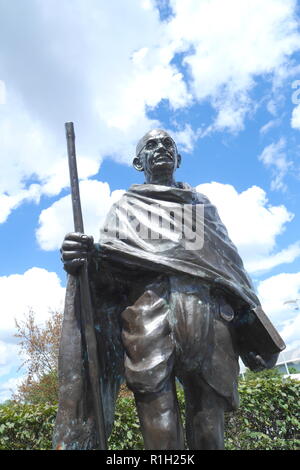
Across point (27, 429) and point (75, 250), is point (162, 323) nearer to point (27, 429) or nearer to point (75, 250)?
point (75, 250)

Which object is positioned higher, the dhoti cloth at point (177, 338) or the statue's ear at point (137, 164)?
the statue's ear at point (137, 164)

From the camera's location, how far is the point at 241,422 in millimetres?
6691

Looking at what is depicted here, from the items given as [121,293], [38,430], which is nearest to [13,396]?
[38,430]

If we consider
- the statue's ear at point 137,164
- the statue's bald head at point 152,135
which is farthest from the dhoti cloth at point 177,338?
the statue's bald head at point 152,135

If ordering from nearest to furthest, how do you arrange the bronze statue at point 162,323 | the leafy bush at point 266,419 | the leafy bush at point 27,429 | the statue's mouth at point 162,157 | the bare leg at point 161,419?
the bare leg at point 161,419 < the bronze statue at point 162,323 < the statue's mouth at point 162,157 < the leafy bush at point 27,429 < the leafy bush at point 266,419

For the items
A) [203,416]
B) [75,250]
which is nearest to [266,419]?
[203,416]

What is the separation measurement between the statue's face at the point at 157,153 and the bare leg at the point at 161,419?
5.38 ft

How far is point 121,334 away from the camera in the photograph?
3121 mm

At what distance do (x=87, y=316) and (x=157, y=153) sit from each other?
144 centimetres

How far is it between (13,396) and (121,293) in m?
17.9

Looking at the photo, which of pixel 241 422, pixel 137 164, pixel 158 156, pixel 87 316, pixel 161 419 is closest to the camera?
pixel 161 419

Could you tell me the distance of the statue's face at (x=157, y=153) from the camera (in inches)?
142

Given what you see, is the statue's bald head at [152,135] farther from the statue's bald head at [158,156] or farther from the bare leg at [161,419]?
the bare leg at [161,419]

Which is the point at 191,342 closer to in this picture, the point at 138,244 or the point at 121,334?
the point at 121,334
